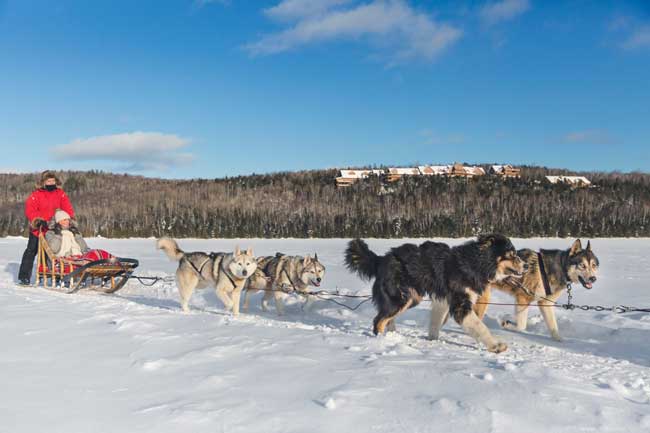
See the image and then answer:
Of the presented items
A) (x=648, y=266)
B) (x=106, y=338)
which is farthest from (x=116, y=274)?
(x=648, y=266)

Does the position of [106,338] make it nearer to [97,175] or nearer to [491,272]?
[491,272]

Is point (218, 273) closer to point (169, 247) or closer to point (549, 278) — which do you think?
point (169, 247)

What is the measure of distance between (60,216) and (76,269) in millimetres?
1339

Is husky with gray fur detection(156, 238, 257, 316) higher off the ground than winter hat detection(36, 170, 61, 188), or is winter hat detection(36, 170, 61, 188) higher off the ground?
winter hat detection(36, 170, 61, 188)

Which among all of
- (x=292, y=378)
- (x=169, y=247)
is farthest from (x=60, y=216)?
(x=292, y=378)

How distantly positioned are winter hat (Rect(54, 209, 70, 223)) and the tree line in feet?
83.2

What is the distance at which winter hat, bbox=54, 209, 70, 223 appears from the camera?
9.68 meters

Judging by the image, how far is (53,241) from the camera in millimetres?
9516

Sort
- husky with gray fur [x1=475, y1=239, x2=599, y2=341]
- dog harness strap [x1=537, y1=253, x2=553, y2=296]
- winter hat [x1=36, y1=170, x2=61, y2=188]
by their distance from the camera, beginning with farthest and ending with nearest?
1. winter hat [x1=36, y1=170, x2=61, y2=188]
2. dog harness strap [x1=537, y1=253, x2=553, y2=296]
3. husky with gray fur [x1=475, y1=239, x2=599, y2=341]

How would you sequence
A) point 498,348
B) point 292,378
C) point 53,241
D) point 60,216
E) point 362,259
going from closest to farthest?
point 292,378 < point 498,348 < point 362,259 < point 53,241 < point 60,216

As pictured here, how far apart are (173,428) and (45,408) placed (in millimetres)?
958

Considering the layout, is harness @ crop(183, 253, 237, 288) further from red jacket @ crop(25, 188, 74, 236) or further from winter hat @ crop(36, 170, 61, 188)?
winter hat @ crop(36, 170, 61, 188)

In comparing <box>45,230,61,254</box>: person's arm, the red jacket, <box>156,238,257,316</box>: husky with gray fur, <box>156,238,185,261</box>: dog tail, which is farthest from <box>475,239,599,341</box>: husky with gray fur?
the red jacket

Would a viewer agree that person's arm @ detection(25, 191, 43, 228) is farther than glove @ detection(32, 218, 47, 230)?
Yes
